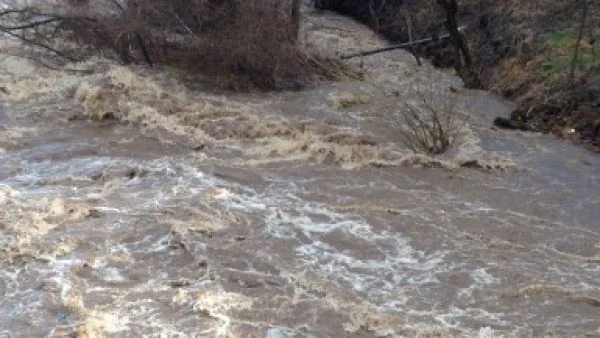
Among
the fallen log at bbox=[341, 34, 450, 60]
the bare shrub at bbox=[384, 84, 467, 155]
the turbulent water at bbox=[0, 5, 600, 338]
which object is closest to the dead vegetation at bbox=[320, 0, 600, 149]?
the fallen log at bbox=[341, 34, 450, 60]

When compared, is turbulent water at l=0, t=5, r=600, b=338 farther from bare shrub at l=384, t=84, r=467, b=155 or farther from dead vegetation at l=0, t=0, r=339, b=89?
dead vegetation at l=0, t=0, r=339, b=89

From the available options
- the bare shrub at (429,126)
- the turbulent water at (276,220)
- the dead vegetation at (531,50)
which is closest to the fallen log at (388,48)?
the dead vegetation at (531,50)

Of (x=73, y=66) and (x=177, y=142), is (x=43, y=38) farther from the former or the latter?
(x=177, y=142)

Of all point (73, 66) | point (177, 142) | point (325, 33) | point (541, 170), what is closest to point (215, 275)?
point (177, 142)

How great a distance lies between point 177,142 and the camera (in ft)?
41.1

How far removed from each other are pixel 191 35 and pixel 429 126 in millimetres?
6043

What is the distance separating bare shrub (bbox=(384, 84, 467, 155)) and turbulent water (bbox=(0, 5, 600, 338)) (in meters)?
0.16

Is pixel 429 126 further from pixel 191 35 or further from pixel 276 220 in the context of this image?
pixel 191 35

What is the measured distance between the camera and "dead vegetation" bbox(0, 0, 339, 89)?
15.5 metres

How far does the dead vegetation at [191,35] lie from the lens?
15508 millimetres

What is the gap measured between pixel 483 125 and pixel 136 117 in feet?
19.7

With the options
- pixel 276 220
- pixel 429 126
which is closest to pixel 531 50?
pixel 429 126

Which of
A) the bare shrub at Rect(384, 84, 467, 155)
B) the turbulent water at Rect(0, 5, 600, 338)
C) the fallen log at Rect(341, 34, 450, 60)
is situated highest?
the fallen log at Rect(341, 34, 450, 60)

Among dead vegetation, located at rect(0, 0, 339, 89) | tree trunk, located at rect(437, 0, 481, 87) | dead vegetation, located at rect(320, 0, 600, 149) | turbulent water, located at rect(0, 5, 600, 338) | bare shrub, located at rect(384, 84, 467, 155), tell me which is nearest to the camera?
turbulent water, located at rect(0, 5, 600, 338)
